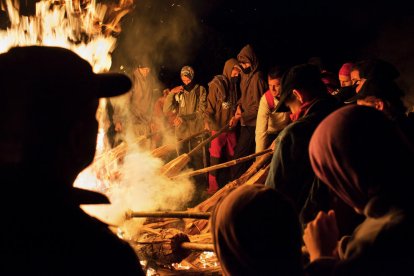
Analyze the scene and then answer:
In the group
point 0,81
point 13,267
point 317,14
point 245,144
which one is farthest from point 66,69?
point 317,14

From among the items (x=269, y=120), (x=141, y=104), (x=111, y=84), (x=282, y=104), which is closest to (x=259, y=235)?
(x=111, y=84)

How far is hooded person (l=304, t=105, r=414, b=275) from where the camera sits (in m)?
1.81

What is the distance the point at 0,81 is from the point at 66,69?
0.78 ft

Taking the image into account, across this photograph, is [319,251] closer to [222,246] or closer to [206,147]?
[222,246]

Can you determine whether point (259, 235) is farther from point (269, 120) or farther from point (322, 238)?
point (269, 120)

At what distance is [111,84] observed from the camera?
1680 mm

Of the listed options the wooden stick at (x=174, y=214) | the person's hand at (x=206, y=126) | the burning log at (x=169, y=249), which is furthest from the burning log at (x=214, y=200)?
the person's hand at (x=206, y=126)

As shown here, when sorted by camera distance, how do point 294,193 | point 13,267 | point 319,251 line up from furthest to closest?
point 294,193 < point 319,251 < point 13,267

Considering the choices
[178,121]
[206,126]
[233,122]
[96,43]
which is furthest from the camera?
[178,121]

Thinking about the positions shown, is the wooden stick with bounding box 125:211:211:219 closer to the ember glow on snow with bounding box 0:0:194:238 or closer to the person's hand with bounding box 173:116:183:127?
the ember glow on snow with bounding box 0:0:194:238

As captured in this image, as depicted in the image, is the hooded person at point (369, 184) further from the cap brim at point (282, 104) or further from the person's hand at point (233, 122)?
the person's hand at point (233, 122)

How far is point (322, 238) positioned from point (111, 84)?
144 centimetres

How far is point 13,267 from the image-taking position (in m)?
1.33

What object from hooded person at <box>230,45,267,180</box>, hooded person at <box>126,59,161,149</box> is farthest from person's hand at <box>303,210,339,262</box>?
hooded person at <box>126,59,161,149</box>
